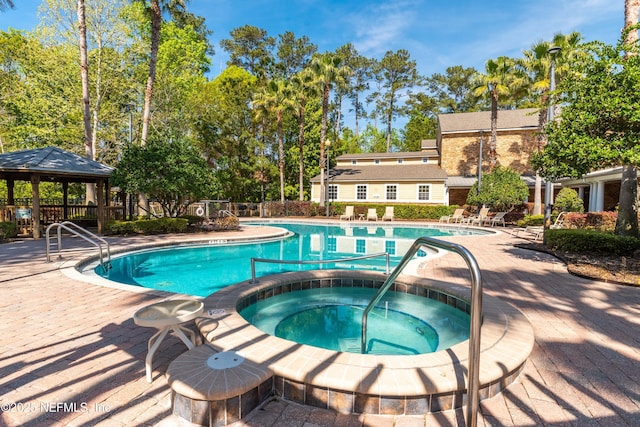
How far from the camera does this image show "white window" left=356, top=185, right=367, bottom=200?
26922 mm

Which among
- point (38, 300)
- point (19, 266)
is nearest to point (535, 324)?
point (38, 300)

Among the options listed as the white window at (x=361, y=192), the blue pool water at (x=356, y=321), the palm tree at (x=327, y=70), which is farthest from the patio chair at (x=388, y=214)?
the blue pool water at (x=356, y=321)

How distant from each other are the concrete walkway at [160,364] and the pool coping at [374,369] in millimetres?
120

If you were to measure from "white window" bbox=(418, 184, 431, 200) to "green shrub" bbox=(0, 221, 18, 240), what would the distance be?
2457 centimetres

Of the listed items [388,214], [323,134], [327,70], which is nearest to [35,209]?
[323,134]

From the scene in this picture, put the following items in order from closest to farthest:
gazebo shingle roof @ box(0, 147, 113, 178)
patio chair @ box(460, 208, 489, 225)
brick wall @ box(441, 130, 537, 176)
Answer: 1. gazebo shingle roof @ box(0, 147, 113, 178)
2. patio chair @ box(460, 208, 489, 225)
3. brick wall @ box(441, 130, 537, 176)

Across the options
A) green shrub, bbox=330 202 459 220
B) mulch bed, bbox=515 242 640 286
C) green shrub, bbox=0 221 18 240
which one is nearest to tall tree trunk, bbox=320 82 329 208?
green shrub, bbox=330 202 459 220

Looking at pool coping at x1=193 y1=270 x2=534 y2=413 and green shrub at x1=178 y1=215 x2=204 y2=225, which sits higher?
green shrub at x1=178 y1=215 x2=204 y2=225

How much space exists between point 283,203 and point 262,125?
8.38 m

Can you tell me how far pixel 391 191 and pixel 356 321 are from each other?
21.8 m

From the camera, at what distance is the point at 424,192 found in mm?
25484

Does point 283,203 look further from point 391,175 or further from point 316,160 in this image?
point 391,175

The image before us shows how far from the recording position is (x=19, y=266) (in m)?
7.40

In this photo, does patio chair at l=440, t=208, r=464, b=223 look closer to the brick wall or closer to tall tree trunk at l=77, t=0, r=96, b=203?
the brick wall
